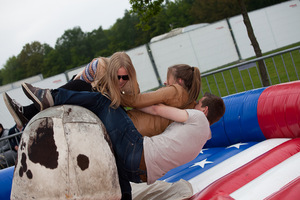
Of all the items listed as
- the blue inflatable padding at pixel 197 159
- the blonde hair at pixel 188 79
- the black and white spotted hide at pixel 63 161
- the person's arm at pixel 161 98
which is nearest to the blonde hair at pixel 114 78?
the person's arm at pixel 161 98

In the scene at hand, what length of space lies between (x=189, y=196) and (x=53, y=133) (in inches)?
55.3

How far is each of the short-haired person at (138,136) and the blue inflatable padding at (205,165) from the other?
122 cm

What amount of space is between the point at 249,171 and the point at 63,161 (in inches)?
75.7

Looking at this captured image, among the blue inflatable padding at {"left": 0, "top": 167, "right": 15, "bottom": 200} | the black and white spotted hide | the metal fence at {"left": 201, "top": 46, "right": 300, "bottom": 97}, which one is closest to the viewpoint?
the black and white spotted hide

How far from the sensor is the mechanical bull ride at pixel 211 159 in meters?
2.22

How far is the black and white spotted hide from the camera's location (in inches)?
86.5

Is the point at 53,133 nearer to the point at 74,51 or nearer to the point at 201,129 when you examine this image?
the point at 201,129

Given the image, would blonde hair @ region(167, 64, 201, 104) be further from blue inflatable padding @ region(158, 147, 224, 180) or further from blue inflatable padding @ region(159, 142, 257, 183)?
blue inflatable padding @ region(158, 147, 224, 180)

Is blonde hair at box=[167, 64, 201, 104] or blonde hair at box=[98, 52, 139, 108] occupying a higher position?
blonde hair at box=[98, 52, 139, 108]

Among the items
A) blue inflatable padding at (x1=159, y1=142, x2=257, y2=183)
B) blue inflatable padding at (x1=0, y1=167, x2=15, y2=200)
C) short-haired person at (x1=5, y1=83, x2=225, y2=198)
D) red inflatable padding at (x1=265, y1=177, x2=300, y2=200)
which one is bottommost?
blue inflatable padding at (x1=159, y1=142, x2=257, y2=183)

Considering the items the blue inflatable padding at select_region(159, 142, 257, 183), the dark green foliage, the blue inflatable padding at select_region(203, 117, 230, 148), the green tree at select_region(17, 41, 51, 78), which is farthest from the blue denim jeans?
the green tree at select_region(17, 41, 51, 78)

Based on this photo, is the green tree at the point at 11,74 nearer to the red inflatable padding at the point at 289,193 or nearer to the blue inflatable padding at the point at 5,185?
the blue inflatable padding at the point at 5,185

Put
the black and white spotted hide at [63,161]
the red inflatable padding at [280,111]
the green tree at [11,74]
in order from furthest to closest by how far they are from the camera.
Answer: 1. the green tree at [11,74]
2. the red inflatable padding at [280,111]
3. the black and white spotted hide at [63,161]

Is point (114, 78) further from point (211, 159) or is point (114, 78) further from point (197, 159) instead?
point (197, 159)
